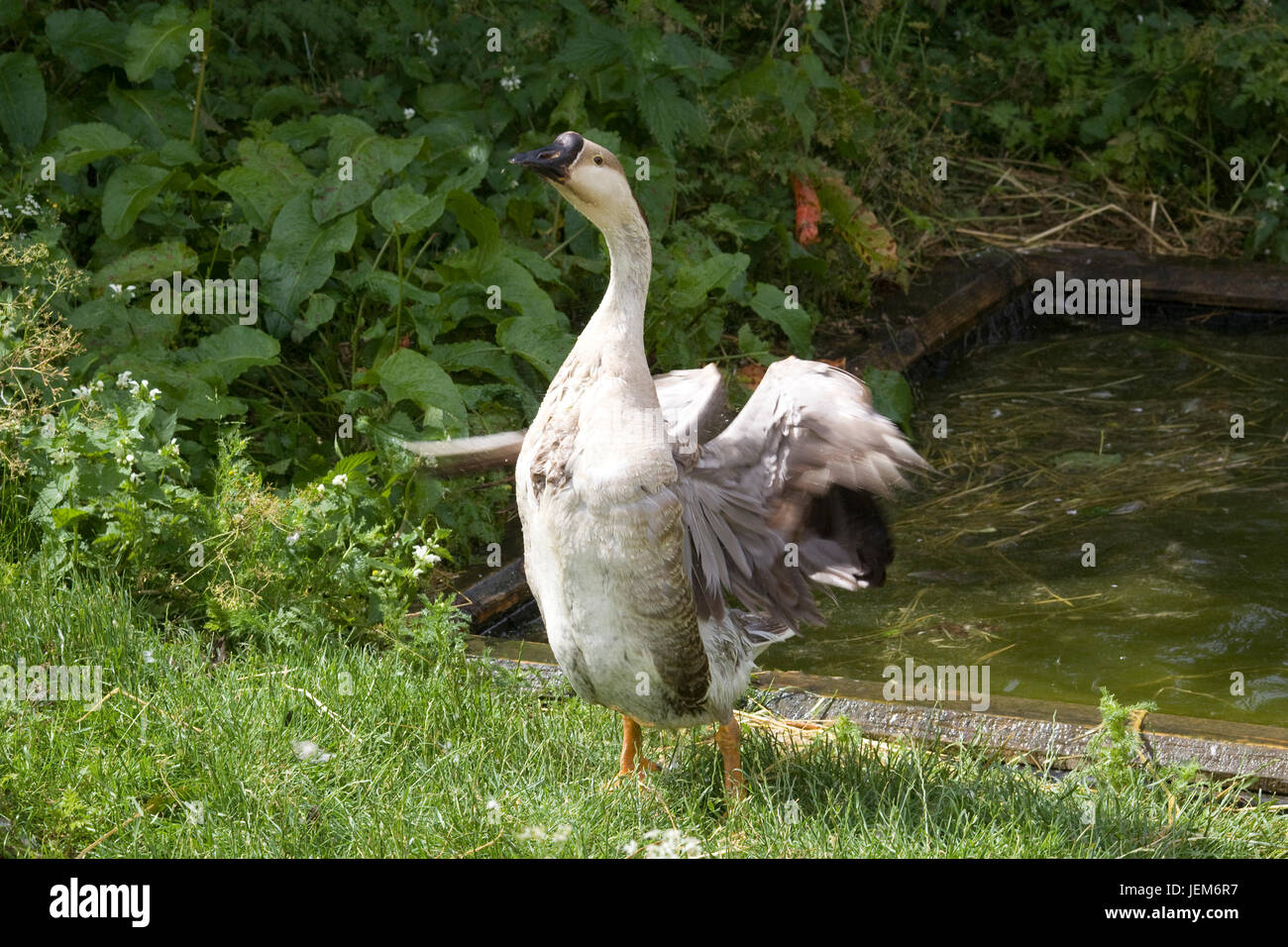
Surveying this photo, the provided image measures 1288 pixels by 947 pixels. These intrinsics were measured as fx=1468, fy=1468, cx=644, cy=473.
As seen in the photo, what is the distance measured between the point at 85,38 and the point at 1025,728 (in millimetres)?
4400

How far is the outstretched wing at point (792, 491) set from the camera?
3279mm

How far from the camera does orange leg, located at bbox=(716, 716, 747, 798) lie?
3527mm

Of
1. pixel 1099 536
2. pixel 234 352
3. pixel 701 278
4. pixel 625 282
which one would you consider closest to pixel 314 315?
pixel 234 352

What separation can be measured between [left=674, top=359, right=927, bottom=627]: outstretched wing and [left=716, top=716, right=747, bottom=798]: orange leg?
0.91 ft

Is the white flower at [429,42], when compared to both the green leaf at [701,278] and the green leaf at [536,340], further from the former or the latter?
the green leaf at [536,340]

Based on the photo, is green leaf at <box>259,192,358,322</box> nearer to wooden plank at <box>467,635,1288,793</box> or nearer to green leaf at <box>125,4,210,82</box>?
green leaf at <box>125,4,210,82</box>

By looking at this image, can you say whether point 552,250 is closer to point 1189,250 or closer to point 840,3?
point 840,3

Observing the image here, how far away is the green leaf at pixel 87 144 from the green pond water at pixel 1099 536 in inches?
117

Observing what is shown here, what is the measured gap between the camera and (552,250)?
594 centimetres

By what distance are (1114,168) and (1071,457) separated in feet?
10.1

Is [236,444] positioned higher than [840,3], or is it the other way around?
[840,3]

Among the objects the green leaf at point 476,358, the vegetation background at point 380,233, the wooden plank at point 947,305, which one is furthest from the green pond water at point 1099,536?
the green leaf at point 476,358

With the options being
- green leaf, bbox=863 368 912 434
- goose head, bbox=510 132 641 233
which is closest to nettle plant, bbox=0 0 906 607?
green leaf, bbox=863 368 912 434
